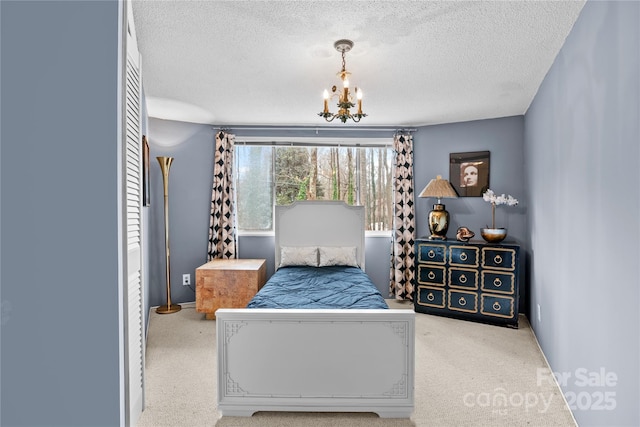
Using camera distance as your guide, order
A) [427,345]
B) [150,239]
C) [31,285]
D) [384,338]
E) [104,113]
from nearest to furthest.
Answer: [31,285] → [104,113] → [384,338] → [427,345] → [150,239]

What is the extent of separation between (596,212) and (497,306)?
7.02 ft

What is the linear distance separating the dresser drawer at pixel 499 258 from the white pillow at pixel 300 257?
1.82 m

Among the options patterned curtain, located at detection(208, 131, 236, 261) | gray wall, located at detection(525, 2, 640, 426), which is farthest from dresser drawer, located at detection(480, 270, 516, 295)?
patterned curtain, located at detection(208, 131, 236, 261)

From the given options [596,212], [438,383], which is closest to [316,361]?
[438,383]

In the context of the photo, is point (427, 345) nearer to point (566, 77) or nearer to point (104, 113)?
point (566, 77)

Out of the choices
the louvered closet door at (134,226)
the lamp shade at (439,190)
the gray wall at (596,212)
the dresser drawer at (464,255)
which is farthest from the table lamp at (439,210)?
the louvered closet door at (134,226)

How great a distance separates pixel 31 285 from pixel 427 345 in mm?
3251

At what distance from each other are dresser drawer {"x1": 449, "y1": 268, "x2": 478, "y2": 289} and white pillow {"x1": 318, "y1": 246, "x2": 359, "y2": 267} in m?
→ 1.06

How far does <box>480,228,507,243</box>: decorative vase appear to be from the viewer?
3725 millimetres

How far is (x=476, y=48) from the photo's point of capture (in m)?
2.37

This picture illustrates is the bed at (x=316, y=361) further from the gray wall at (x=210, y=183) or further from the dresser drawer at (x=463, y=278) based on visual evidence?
the gray wall at (x=210, y=183)

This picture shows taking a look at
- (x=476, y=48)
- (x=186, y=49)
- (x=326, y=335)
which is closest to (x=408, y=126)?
(x=476, y=48)

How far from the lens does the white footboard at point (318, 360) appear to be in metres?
2.10

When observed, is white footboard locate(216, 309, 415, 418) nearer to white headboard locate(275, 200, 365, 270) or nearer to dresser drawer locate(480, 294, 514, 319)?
dresser drawer locate(480, 294, 514, 319)
